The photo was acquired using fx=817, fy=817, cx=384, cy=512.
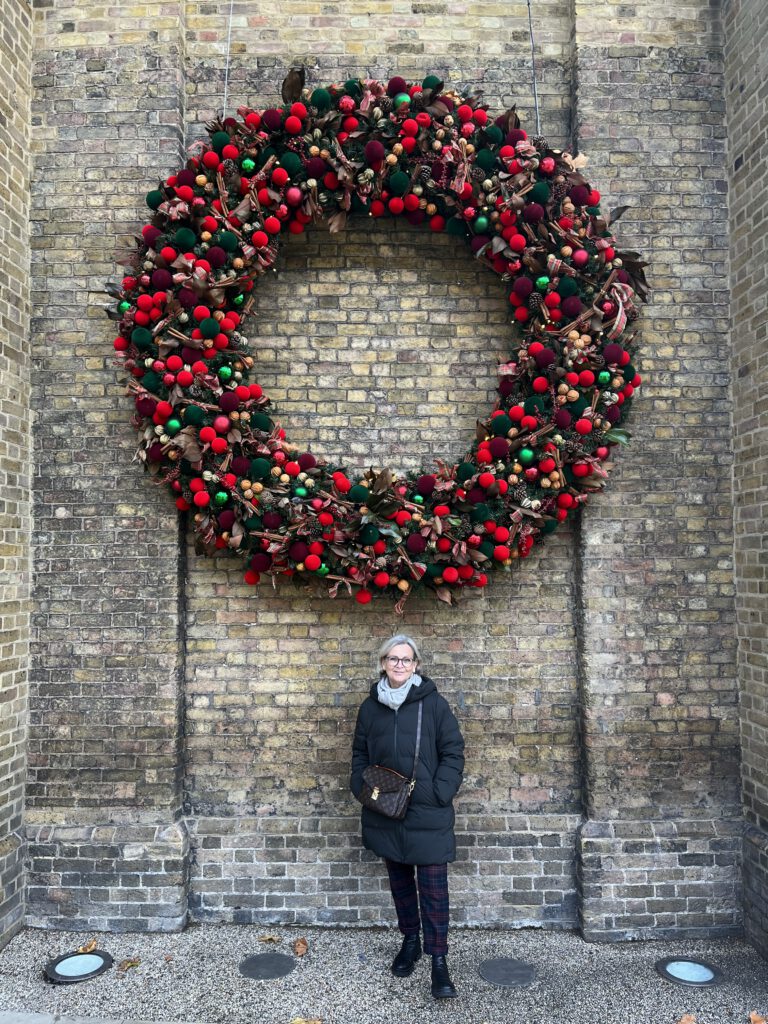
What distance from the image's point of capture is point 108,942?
4488mm

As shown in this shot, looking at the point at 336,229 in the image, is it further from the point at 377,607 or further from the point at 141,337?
the point at 377,607

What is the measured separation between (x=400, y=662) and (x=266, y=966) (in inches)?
69.3

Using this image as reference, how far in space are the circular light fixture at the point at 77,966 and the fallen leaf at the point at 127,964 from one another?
0.06m

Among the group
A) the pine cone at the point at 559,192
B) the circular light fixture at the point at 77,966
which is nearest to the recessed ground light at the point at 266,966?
the circular light fixture at the point at 77,966

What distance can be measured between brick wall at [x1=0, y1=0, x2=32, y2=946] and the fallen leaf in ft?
2.38

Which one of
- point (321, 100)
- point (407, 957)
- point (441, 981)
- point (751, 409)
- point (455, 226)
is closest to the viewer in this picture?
point (441, 981)

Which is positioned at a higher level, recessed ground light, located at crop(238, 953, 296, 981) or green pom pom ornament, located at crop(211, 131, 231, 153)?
green pom pom ornament, located at crop(211, 131, 231, 153)

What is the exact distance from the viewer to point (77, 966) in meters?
4.23

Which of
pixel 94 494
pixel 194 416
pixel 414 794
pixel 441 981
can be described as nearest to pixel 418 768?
pixel 414 794

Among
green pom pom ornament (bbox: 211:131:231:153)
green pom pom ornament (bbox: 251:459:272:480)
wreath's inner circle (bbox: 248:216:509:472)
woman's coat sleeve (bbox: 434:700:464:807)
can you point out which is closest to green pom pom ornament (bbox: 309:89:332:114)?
green pom pom ornament (bbox: 211:131:231:153)

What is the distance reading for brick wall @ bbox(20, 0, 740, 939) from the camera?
4.71 m

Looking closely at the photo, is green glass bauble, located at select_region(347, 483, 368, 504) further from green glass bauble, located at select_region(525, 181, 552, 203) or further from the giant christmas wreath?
green glass bauble, located at select_region(525, 181, 552, 203)

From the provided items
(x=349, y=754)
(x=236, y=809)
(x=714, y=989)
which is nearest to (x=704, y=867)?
(x=714, y=989)

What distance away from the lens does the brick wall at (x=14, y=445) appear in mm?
4570
